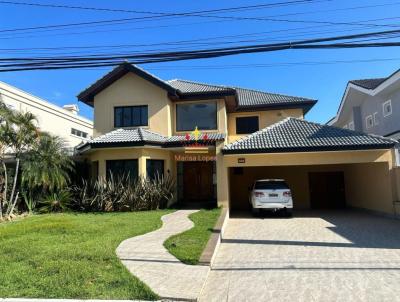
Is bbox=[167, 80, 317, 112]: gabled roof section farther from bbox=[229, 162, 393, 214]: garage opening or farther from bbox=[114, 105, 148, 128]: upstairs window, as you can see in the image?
bbox=[229, 162, 393, 214]: garage opening

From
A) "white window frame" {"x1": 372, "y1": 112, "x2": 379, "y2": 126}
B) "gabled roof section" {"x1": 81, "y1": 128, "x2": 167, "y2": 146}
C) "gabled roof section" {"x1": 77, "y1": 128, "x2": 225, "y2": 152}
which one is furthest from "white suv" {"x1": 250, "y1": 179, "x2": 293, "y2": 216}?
"white window frame" {"x1": 372, "y1": 112, "x2": 379, "y2": 126}

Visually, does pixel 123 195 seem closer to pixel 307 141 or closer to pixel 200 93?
pixel 200 93

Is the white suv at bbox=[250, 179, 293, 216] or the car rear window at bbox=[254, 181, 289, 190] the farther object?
the car rear window at bbox=[254, 181, 289, 190]

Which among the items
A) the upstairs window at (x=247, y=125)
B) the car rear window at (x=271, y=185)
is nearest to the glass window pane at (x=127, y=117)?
the upstairs window at (x=247, y=125)

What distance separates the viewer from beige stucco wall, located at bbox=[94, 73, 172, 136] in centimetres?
1884

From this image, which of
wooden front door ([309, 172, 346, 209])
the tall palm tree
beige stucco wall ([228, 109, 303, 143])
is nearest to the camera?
the tall palm tree

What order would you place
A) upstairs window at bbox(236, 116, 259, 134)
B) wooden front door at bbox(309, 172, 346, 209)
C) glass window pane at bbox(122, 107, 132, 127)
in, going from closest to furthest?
1. glass window pane at bbox(122, 107, 132, 127)
2. wooden front door at bbox(309, 172, 346, 209)
3. upstairs window at bbox(236, 116, 259, 134)

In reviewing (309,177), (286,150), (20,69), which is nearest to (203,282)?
(20,69)

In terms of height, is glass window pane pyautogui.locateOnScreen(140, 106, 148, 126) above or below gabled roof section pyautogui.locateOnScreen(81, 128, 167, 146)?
above

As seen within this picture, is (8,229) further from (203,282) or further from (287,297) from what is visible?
(287,297)

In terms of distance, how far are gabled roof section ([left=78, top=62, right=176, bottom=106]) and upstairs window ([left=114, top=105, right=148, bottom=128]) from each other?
59.3 inches

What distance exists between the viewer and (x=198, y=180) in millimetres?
19344

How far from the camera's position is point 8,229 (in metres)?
10.8

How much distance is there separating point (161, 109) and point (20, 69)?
9797 millimetres
